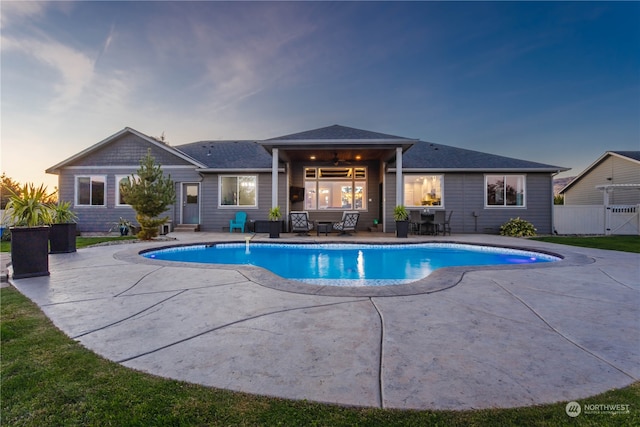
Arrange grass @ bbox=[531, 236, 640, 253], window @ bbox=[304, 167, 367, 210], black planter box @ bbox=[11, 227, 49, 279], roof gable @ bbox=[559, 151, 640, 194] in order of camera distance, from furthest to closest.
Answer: roof gable @ bbox=[559, 151, 640, 194]
window @ bbox=[304, 167, 367, 210]
grass @ bbox=[531, 236, 640, 253]
black planter box @ bbox=[11, 227, 49, 279]

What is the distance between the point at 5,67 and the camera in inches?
422

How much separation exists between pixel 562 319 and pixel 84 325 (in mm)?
4652

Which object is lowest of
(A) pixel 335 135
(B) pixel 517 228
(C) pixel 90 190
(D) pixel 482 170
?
(B) pixel 517 228

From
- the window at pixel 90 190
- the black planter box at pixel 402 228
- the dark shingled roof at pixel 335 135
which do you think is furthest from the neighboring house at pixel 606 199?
the window at pixel 90 190

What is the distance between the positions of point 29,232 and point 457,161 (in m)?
14.7

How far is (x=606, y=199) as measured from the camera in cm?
1409

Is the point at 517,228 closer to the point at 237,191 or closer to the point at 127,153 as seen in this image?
the point at 237,191

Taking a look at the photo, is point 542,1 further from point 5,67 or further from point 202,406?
point 5,67

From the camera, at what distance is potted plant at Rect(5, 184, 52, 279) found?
4.65 meters

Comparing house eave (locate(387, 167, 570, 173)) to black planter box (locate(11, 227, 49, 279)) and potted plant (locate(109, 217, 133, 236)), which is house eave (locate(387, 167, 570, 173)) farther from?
potted plant (locate(109, 217, 133, 236))

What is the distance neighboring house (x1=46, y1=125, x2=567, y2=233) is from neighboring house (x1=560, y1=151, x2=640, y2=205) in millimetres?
5430

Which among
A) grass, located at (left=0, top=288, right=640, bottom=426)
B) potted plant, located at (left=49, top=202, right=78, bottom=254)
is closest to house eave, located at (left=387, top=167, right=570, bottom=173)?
potted plant, located at (left=49, top=202, right=78, bottom=254)

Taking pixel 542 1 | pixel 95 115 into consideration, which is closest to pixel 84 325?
pixel 95 115

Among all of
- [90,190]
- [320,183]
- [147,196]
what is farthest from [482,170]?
[90,190]
